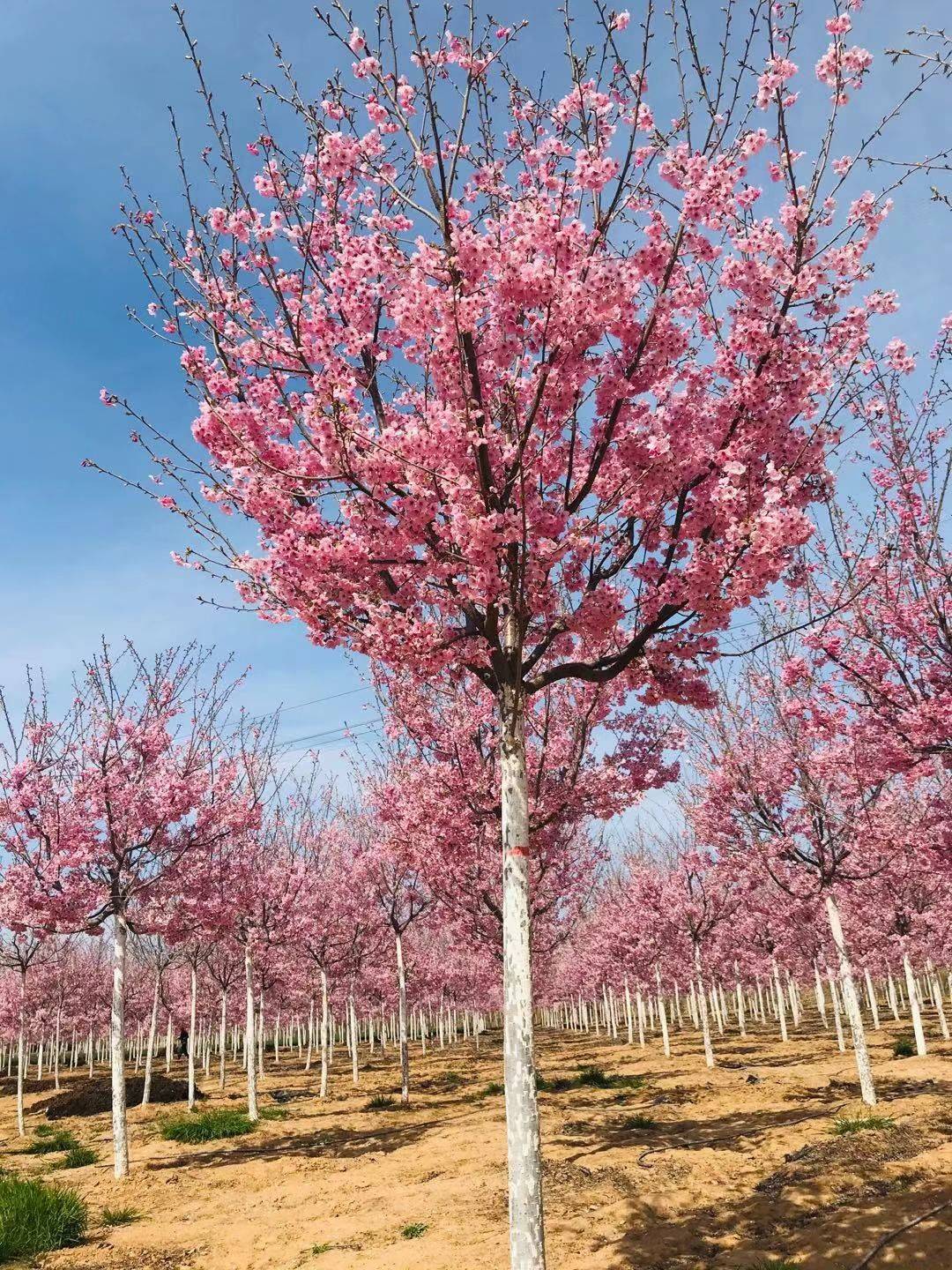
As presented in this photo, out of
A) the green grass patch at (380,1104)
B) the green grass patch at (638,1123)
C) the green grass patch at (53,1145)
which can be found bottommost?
the green grass patch at (380,1104)

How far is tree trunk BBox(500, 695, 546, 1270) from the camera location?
412 centimetres

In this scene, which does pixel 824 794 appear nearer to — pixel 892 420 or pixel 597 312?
pixel 892 420

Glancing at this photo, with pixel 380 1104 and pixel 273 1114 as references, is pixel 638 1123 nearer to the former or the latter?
pixel 380 1104

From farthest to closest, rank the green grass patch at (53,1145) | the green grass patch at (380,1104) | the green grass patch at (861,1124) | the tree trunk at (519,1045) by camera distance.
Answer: the green grass patch at (380,1104) < the green grass patch at (53,1145) < the green grass patch at (861,1124) < the tree trunk at (519,1045)

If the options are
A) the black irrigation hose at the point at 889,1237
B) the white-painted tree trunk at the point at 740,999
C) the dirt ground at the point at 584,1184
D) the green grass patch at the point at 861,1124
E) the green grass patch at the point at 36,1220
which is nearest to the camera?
the black irrigation hose at the point at 889,1237

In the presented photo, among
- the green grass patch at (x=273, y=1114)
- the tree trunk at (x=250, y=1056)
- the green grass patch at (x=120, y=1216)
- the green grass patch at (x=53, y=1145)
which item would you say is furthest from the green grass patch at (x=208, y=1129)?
the green grass patch at (x=120, y=1216)

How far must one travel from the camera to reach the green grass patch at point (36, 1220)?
28.8ft

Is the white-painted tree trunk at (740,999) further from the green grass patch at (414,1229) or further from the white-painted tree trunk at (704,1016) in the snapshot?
the green grass patch at (414,1229)

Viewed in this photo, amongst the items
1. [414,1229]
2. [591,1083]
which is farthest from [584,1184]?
[591,1083]

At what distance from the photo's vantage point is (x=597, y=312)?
457cm

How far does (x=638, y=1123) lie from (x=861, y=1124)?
4.13 meters

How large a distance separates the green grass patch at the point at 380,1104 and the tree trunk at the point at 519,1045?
1697 cm

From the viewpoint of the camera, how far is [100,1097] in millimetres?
25359

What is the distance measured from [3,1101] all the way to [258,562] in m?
36.3
